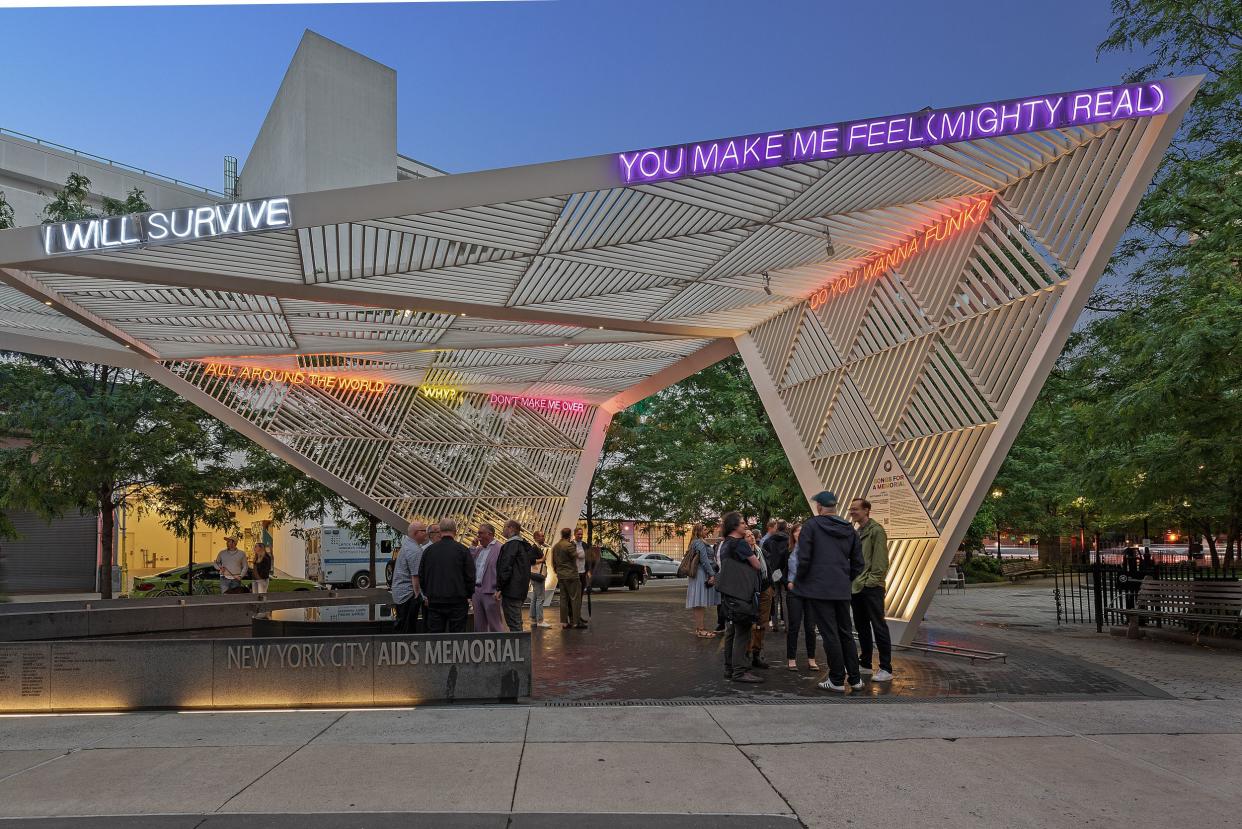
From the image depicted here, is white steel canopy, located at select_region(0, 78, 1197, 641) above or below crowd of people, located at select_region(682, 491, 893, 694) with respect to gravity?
above

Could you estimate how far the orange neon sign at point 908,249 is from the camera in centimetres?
1216

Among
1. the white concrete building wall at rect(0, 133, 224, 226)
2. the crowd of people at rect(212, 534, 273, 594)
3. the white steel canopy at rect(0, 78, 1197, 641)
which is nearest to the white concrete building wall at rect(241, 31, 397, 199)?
the white concrete building wall at rect(0, 133, 224, 226)

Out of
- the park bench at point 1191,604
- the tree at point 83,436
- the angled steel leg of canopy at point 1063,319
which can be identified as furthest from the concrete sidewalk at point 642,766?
the tree at point 83,436

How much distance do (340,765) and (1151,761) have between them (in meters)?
5.24

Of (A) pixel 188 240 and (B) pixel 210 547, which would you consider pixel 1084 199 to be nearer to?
(A) pixel 188 240

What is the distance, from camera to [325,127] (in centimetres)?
3191

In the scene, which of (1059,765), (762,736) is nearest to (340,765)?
(762,736)

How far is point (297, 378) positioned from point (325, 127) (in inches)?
580

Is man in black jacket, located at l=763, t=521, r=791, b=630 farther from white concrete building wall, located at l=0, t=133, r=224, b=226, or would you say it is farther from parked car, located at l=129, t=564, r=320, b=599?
white concrete building wall, located at l=0, t=133, r=224, b=226

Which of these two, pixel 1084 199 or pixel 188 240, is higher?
pixel 1084 199

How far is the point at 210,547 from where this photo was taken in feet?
125

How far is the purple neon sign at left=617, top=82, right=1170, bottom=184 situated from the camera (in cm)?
863

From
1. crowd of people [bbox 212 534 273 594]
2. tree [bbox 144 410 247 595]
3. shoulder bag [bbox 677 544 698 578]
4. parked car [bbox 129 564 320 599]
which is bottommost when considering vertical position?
parked car [bbox 129 564 320 599]

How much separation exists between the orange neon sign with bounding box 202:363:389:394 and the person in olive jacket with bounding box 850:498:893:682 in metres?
14.6
